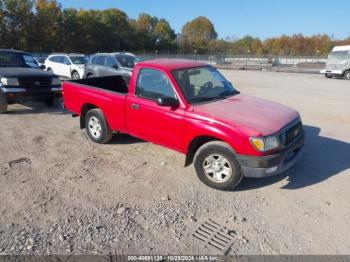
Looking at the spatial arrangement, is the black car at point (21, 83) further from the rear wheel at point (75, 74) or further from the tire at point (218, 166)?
the rear wheel at point (75, 74)

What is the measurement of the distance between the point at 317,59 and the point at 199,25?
94290mm

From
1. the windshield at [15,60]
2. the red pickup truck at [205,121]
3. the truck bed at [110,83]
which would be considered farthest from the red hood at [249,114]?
the windshield at [15,60]

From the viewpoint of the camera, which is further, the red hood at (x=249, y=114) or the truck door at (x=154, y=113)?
the truck door at (x=154, y=113)

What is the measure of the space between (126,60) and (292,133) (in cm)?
1101

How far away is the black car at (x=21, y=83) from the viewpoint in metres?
8.54

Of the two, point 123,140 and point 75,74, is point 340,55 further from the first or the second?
point 123,140

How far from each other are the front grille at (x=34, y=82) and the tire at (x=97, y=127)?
3343 millimetres

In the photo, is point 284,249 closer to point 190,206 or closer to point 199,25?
point 190,206

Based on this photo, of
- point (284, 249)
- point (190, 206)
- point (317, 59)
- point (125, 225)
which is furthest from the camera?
point (317, 59)

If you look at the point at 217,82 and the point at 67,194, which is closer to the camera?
the point at 67,194

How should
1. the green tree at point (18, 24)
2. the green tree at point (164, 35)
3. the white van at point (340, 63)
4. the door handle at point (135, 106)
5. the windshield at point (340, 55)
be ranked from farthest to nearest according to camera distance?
the green tree at point (164, 35) → the green tree at point (18, 24) → the windshield at point (340, 55) → the white van at point (340, 63) → the door handle at point (135, 106)

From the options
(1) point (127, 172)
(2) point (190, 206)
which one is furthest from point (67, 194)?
(2) point (190, 206)

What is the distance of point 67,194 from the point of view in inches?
174

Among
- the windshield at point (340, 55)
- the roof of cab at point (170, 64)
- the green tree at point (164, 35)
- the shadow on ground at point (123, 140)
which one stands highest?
the green tree at point (164, 35)
